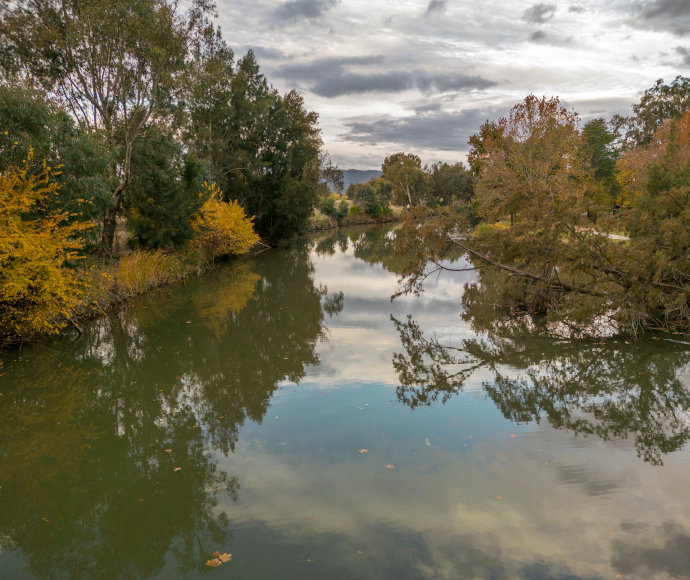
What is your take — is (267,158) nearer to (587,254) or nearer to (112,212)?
(112,212)

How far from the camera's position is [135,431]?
6938mm

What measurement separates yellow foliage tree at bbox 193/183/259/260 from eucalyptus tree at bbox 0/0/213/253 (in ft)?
13.1

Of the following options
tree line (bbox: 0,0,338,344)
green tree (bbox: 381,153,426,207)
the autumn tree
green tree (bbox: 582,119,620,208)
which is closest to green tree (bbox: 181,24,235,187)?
tree line (bbox: 0,0,338,344)

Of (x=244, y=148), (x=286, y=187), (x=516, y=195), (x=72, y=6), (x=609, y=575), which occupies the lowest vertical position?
(x=609, y=575)

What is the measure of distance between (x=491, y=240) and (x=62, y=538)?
385 inches

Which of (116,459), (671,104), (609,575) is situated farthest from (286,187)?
(671,104)

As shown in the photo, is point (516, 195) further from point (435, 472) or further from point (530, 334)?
point (435, 472)

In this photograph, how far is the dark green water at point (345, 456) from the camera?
426cm

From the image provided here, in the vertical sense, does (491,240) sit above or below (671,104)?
below

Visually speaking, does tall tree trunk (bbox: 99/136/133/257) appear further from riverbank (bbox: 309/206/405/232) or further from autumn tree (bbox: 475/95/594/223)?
riverbank (bbox: 309/206/405/232)

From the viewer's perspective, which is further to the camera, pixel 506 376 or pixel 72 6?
pixel 72 6

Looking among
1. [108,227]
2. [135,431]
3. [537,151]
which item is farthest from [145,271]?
[537,151]

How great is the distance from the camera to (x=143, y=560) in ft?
13.9

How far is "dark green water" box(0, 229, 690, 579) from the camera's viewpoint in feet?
14.0
